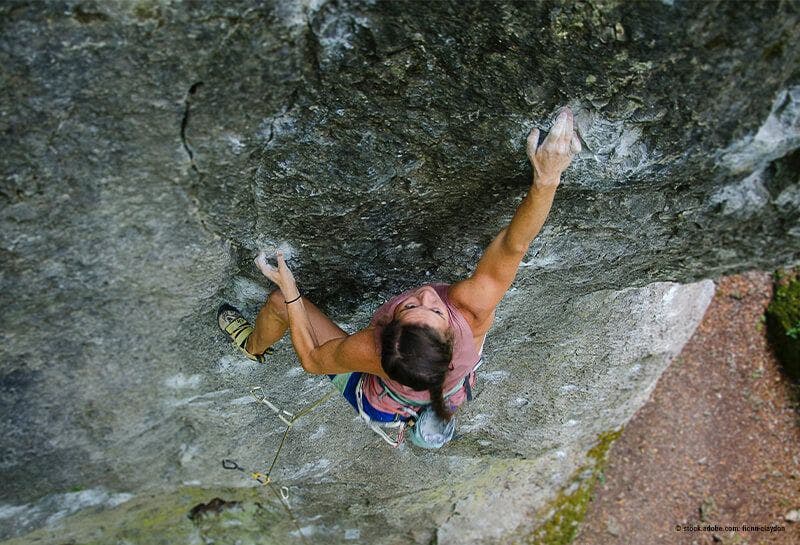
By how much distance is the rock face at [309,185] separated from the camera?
2400 millimetres

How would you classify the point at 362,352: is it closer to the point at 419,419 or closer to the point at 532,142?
the point at 419,419

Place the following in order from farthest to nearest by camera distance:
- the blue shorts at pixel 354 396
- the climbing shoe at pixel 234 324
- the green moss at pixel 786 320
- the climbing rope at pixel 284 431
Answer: the green moss at pixel 786 320, the climbing rope at pixel 284 431, the climbing shoe at pixel 234 324, the blue shorts at pixel 354 396

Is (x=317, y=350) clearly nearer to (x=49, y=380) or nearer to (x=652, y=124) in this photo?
(x=49, y=380)

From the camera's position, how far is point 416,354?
8.99 ft

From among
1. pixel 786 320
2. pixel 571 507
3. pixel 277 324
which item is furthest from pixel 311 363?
pixel 786 320

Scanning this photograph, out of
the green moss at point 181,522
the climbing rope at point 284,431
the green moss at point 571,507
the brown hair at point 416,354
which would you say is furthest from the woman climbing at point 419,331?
the green moss at point 571,507

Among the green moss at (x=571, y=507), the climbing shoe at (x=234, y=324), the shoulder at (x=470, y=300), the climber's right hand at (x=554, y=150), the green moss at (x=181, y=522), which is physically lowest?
the green moss at (x=571, y=507)

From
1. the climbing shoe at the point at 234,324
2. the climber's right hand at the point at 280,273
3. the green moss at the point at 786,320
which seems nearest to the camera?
the climber's right hand at the point at 280,273

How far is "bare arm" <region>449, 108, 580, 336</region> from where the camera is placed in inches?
110

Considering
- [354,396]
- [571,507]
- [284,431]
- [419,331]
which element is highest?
[419,331]

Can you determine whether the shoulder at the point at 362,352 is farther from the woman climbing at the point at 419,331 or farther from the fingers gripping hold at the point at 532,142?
the fingers gripping hold at the point at 532,142

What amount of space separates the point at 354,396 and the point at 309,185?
3.78 ft

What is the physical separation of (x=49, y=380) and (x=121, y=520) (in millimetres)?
1954

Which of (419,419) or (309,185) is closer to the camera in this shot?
(309,185)
